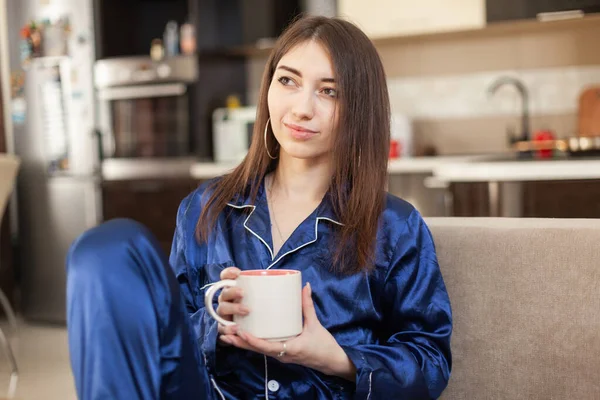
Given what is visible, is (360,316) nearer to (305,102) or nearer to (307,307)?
(307,307)

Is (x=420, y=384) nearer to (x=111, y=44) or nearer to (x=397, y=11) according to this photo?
(x=397, y=11)

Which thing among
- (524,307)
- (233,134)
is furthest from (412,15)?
(524,307)

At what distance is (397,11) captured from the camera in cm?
414

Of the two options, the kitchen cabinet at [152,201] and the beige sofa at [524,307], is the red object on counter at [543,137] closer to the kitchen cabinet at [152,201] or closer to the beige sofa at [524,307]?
the kitchen cabinet at [152,201]

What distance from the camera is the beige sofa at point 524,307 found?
1396mm

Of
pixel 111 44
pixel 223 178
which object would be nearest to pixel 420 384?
pixel 223 178

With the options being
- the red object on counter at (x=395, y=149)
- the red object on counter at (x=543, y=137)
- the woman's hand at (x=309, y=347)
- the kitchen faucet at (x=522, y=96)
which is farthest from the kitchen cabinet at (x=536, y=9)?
the woman's hand at (x=309, y=347)

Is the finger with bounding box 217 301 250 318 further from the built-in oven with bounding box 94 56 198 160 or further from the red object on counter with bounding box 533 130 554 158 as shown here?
the built-in oven with bounding box 94 56 198 160

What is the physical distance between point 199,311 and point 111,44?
12.6ft

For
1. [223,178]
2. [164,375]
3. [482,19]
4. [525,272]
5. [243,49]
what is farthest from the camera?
[243,49]

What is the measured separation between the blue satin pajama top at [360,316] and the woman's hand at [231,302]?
0.15 m

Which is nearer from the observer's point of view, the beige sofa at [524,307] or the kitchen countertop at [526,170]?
the beige sofa at [524,307]

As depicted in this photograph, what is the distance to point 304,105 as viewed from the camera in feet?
4.66

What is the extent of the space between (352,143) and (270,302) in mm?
450
